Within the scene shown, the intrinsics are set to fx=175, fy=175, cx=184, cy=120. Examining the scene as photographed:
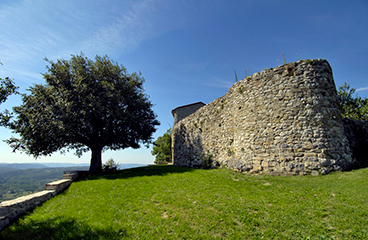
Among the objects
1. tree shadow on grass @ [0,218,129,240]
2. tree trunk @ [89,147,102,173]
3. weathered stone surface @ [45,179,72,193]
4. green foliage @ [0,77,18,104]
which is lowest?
tree shadow on grass @ [0,218,129,240]

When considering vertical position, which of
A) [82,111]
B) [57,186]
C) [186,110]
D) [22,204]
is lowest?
[22,204]

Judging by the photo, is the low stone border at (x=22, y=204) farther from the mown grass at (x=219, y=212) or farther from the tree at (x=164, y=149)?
the tree at (x=164, y=149)

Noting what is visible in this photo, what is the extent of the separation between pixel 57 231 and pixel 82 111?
38.5 feet

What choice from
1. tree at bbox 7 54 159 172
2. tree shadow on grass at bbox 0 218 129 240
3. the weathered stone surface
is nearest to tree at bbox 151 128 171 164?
tree at bbox 7 54 159 172

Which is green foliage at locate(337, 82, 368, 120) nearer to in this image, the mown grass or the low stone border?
the mown grass

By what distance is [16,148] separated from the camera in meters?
15.9

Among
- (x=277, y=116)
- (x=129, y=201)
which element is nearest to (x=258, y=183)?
(x=277, y=116)

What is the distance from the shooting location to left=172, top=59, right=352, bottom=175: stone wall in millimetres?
9797

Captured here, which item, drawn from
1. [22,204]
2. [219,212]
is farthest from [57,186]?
[219,212]

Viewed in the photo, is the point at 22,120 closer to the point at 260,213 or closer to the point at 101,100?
the point at 101,100

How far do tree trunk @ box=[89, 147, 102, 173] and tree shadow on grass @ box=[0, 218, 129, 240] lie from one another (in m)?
10.1

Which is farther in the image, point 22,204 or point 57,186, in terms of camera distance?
point 57,186

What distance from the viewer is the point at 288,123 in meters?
10.7

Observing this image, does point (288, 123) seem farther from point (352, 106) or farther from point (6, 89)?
point (352, 106)
